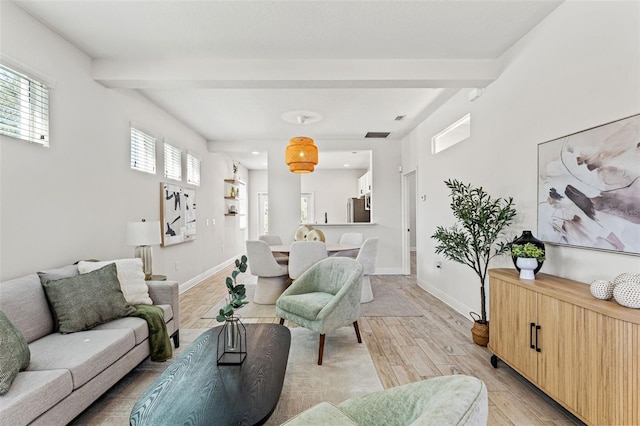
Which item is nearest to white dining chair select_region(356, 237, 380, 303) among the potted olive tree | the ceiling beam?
the potted olive tree

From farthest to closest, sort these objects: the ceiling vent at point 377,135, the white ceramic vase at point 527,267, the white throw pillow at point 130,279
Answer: the ceiling vent at point 377,135, the white throw pillow at point 130,279, the white ceramic vase at point 527,267

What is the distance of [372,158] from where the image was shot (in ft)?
20.8

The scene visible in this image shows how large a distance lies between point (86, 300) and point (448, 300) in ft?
13.0

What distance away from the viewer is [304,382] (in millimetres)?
2303

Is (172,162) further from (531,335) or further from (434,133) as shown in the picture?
(531,335)

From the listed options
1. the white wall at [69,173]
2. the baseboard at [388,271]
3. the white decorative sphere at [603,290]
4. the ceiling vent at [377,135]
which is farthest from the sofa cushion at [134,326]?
the ceiling vent at [377,135]

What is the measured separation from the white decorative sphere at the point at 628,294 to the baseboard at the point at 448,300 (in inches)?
84.6

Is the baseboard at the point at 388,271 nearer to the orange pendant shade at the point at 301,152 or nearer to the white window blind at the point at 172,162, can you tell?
the orange pendant shade at the point at 301,152

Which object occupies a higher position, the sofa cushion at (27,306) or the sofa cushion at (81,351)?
the sofa cushion at (27,306)

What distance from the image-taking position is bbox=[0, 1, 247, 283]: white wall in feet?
7.23

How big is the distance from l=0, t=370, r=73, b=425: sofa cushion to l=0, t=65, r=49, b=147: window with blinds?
165cm

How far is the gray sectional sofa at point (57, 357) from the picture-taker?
1452mm

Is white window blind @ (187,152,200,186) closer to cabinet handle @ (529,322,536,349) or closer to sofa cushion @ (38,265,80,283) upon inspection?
sofa cushion @ (38,265,80,283)

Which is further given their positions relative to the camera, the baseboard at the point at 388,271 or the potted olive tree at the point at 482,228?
the baseboard at the point at 388,271
